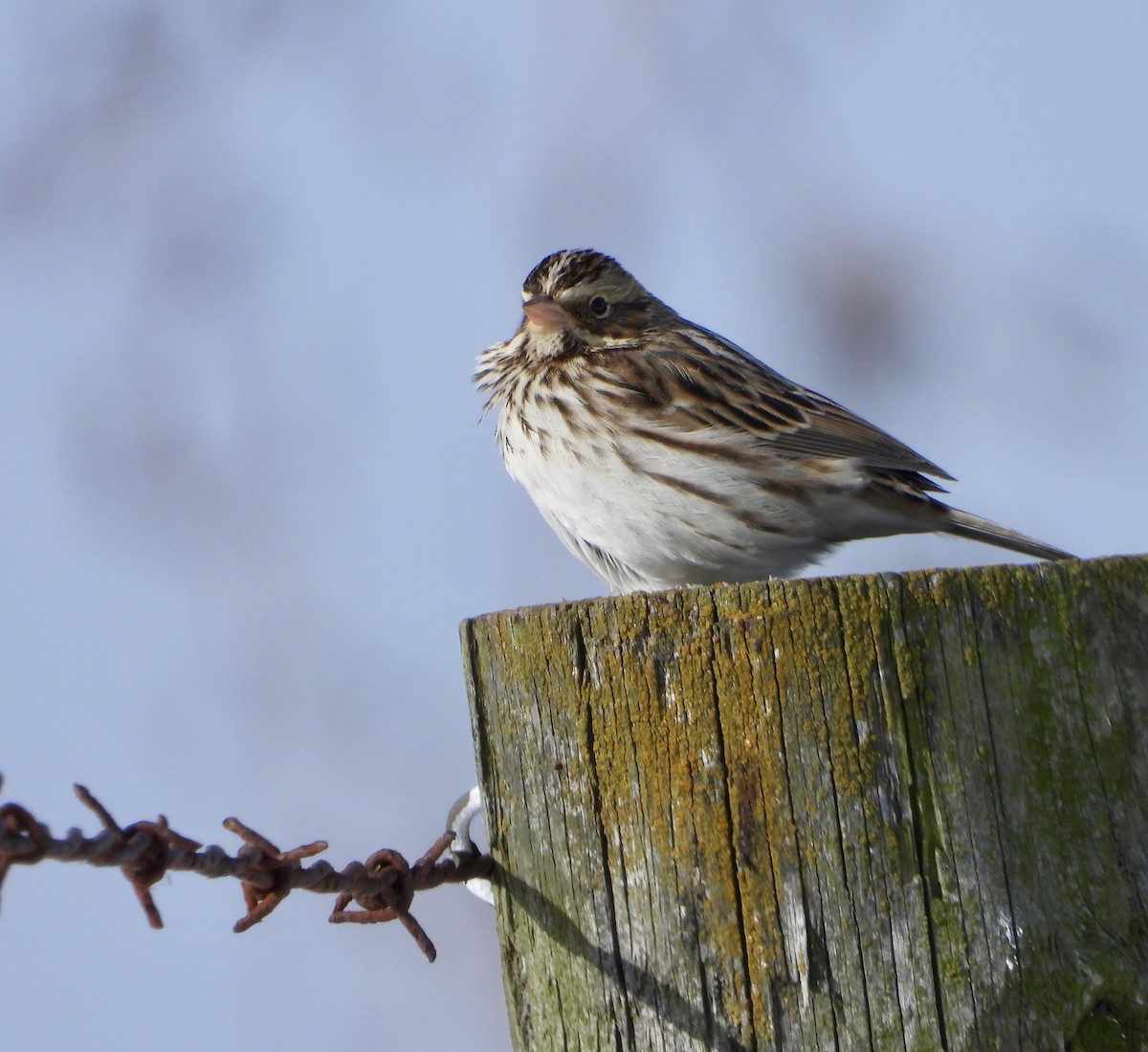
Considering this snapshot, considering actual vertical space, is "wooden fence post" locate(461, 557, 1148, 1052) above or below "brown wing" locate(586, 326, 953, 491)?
below

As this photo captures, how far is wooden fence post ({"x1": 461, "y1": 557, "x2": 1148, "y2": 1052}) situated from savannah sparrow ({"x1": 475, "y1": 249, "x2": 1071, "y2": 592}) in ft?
7.97

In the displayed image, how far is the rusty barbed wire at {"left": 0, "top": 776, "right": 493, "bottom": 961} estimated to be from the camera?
2.14m

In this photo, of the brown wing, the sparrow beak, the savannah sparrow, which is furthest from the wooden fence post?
the sparrow beak

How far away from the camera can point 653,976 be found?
2604mm

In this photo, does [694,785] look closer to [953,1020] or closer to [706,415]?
[953,1020]

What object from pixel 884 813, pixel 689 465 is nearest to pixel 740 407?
pixel 689 465

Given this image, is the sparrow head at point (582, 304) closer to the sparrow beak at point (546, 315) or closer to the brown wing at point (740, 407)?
the sparrow beak at point (546, 315)

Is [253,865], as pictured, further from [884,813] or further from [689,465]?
[689,465]

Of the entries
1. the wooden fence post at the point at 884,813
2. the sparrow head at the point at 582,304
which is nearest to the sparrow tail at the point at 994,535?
the sparrow head at the point at 582,304

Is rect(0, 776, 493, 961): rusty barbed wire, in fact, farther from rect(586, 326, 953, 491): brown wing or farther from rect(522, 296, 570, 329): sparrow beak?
rect(522, 296, 570, 329): sparrow beak

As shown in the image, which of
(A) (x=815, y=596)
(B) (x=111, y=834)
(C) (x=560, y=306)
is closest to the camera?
(B) (x=111, y=834)

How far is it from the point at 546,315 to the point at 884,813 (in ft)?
11.8

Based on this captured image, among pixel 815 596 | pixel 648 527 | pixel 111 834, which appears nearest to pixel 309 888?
pixel 111 834

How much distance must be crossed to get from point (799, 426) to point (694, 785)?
3.11 meters
